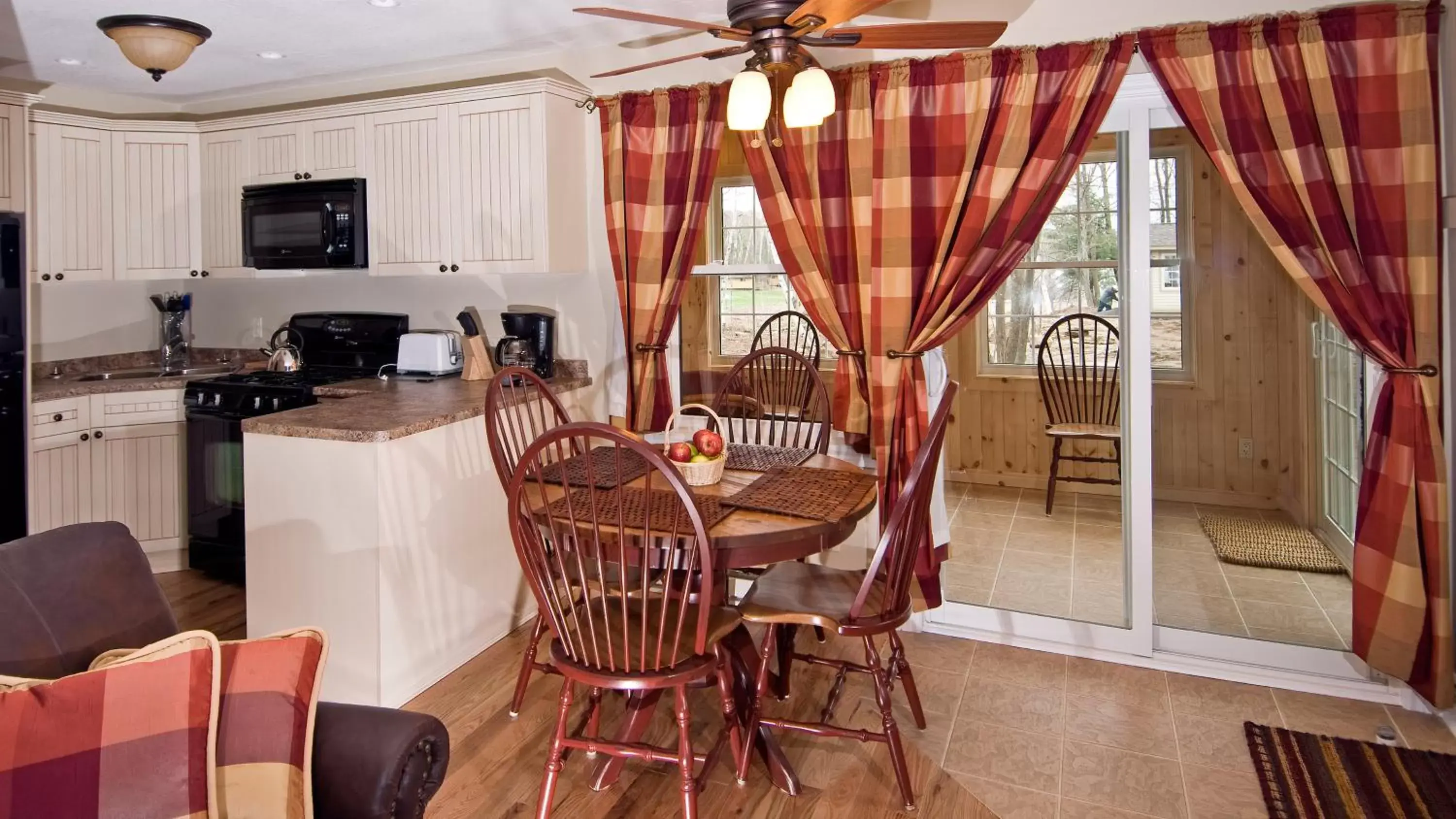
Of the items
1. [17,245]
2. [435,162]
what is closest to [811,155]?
[435,162]

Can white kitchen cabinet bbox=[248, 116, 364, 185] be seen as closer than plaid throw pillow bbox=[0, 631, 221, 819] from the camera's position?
No

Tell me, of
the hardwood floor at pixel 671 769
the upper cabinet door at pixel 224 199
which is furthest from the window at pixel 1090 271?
the upper cabinet door at pixel 224 199

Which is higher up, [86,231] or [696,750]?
[86,231]

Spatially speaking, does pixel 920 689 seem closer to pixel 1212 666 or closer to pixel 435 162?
pixel 1212 666

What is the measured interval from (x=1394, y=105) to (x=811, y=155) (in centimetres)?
173

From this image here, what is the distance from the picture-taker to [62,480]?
3.65m

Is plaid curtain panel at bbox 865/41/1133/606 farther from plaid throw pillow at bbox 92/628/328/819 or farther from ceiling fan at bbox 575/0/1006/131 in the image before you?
plaid throw pillow at bbox 92/628/328/819

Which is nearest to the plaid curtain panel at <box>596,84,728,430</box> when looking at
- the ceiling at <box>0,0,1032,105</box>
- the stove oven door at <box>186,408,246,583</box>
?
the ceiling at <box>0,0,1032,105</box>

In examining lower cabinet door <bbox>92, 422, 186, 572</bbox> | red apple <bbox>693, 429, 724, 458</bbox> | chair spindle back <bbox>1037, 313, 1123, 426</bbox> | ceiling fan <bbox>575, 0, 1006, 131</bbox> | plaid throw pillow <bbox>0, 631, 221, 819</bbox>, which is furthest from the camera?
lower cabinet door <bbox>92, 422, 186, 572</bbox>

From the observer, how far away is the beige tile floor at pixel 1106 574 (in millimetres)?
2865

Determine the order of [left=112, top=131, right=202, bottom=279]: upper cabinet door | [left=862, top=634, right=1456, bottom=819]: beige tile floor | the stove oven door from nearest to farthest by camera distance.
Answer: [left=862, top=634, right=1456, bottom=819]: beige tile floor
the stove oven door
[left=112, top=131, right=202, bottom=279]: upper cabinet door

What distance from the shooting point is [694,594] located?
239 cm

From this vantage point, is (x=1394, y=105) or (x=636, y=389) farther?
(x=636, y=389)

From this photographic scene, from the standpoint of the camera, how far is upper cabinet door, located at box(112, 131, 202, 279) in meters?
4.09
